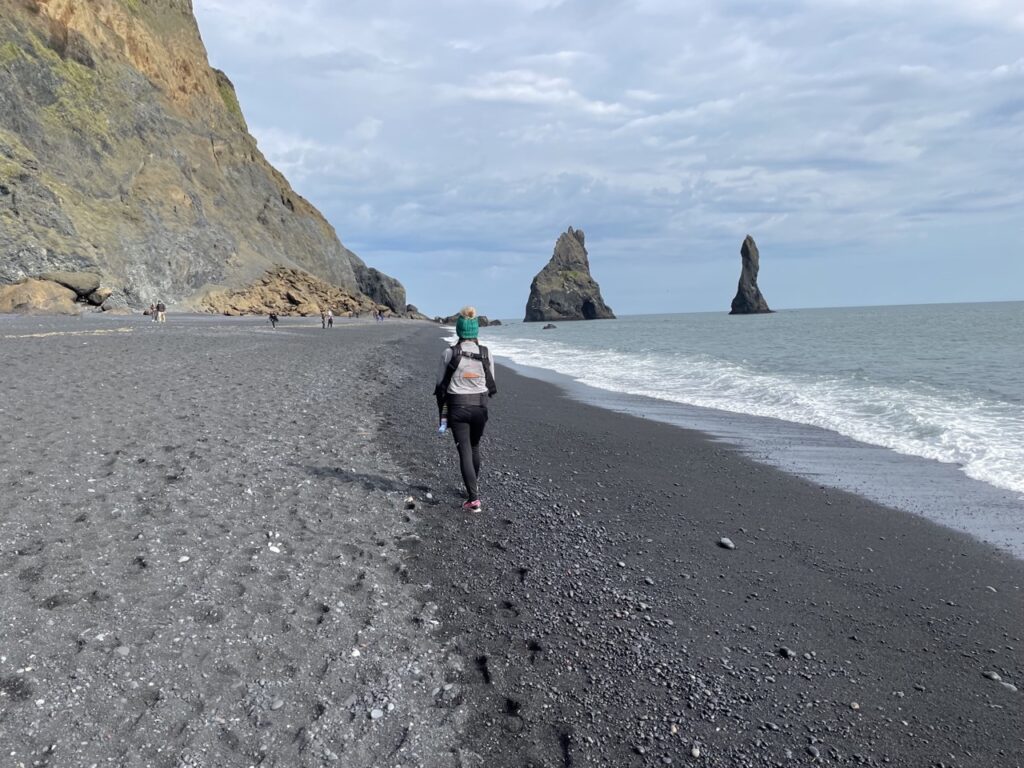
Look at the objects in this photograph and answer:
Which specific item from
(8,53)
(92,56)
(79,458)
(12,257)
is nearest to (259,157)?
(92,56)

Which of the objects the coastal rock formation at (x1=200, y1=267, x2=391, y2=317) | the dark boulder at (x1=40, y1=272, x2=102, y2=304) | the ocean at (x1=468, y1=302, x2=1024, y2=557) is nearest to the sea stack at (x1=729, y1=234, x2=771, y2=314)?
the coastal rock formation at (x1=200, y1=267, x2=391, y2=317)

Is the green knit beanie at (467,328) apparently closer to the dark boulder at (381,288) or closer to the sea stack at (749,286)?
the dark boulder at (381,288)

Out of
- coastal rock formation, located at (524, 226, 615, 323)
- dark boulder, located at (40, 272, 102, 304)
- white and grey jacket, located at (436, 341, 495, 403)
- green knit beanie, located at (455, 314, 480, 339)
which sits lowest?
white and grey jacket, located at (436, 341, 495, 403)

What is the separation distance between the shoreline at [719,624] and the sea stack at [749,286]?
17211cm

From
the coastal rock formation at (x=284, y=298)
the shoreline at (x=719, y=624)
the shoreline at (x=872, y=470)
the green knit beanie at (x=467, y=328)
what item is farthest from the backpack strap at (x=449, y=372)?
the coastal rock formation at (x=284, y=298)

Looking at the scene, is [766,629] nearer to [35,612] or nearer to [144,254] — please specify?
[35,612]

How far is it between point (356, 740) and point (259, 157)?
8850 centimetres

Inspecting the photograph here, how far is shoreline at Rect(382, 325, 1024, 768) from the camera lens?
11.0 ft

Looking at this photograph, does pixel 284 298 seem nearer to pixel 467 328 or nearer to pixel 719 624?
pixel 467 328

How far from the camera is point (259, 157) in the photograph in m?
80.6

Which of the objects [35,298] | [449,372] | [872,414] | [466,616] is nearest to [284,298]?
[35,298]

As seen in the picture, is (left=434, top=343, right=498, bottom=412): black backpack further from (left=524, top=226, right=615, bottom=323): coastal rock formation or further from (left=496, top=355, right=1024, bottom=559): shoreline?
(left=524, top=226, right=615, bottom=323): coastal rock formation

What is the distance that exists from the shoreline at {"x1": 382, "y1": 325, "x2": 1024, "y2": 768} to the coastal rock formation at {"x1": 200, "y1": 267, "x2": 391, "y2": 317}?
185 ft

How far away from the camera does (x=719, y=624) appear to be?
14.7ft
